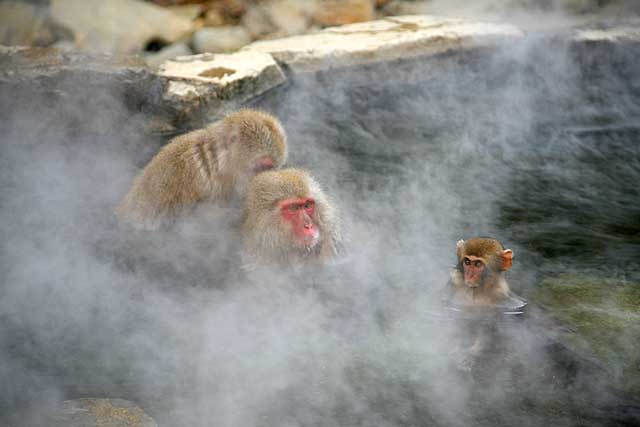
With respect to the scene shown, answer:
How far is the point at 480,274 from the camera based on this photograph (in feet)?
10.9

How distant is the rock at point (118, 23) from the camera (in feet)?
24.2

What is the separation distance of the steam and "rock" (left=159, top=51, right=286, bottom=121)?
293 mm

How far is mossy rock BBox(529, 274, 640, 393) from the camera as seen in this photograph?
9.84ft

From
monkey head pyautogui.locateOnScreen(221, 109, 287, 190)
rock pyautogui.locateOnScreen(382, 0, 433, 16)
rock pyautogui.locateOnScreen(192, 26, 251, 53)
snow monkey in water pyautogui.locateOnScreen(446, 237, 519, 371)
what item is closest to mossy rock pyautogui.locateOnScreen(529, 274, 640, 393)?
snow monkey in water pyautogui.locateOnScreen(446, 237, 519, 371)

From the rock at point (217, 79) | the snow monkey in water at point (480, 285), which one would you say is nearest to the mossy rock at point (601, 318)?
the snow monkey in water at point (480, 285)

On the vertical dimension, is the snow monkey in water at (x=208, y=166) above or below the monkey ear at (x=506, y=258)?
above

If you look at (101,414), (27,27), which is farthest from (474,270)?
(27,27)

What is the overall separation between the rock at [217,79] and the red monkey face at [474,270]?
113 inches

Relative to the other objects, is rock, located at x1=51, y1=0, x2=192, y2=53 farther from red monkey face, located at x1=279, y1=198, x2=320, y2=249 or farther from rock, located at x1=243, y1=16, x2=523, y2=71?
red monkey face, located at x1=279, y1=198, x2=320, y2=249

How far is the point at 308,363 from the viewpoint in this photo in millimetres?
3049

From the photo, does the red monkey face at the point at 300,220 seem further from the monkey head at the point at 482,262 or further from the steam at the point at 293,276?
the monkey head at the point at 482,262

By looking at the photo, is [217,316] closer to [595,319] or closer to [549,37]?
[595,319]

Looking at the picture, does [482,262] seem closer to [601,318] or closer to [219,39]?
[601,318]

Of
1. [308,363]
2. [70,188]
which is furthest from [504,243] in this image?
[70,188]
